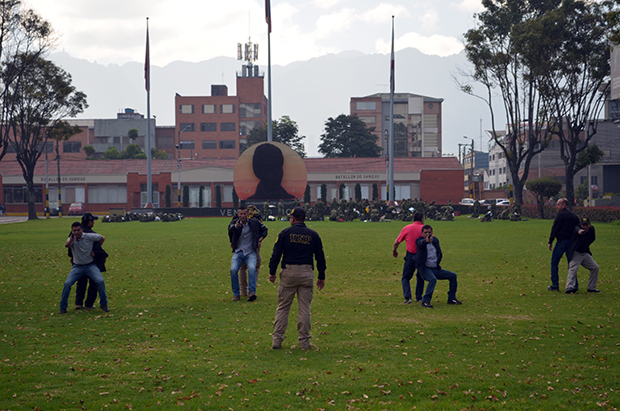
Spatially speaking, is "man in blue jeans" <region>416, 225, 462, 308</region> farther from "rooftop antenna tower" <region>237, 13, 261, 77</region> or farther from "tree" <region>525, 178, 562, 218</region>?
"rooftop antenna tower" <region>237, 13, 261, 77</region>

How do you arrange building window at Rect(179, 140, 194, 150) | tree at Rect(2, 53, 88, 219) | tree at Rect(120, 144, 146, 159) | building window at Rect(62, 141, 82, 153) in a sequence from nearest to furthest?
tree at Rect(2, 53, 88, 219) → tree at Rect(120, 144, 146, 159) → building window at Rect(62, 141, 82, 153) → building window at Rect(179, 140, 194, 150)

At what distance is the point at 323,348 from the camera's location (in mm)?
8102

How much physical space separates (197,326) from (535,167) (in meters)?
83.2

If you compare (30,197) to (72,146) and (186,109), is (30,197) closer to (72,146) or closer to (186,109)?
(72,146)

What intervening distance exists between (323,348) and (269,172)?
46668 mm

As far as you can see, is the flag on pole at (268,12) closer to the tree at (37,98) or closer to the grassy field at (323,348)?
the tree at (37,98)

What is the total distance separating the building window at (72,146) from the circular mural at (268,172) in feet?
207

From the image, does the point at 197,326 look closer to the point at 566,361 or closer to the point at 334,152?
the point at 566,361

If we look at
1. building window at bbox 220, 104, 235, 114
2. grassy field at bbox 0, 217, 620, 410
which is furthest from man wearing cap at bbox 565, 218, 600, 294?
building window at bbox 220, 104, 235, 114

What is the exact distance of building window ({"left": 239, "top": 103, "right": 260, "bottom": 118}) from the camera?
364 feet

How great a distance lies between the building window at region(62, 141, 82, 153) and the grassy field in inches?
3872

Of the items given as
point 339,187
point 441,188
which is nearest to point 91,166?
point 339,187

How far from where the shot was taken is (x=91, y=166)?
75.5 metres

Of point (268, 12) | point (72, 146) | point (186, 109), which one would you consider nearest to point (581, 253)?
point (268, 12)
